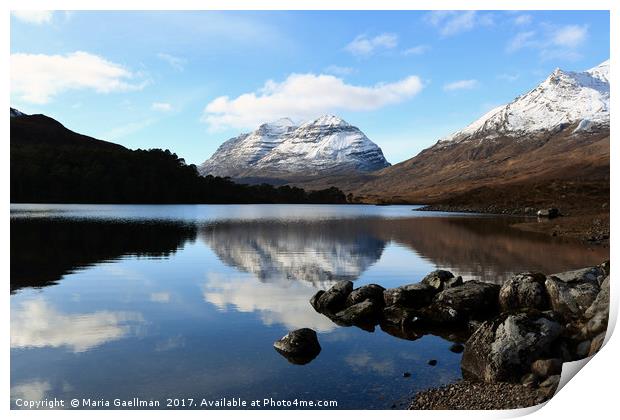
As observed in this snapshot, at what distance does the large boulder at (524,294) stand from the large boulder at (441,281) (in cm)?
261

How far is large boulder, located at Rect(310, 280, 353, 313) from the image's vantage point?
23656 mm

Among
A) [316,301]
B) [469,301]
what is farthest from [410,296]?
[316,301]

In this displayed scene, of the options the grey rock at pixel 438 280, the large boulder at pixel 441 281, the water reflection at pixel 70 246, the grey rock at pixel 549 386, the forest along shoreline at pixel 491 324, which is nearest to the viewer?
the grey rock at pixel 549 386

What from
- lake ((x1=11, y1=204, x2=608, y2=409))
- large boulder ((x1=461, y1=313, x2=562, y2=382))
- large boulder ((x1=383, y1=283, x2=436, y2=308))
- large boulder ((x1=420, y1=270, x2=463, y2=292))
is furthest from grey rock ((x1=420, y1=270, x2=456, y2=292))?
large boulder ((x1=461, y1=313, x2=562, y2=382))

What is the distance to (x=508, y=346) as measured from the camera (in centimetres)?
1506

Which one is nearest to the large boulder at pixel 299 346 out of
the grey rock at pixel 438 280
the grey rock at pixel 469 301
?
the grey rock at pixel 469 301

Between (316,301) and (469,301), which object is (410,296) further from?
(316,301)

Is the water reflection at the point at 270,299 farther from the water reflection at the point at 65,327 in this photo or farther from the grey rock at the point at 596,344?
the grey rock at the point at 596,344

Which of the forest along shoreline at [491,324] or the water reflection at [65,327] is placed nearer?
the forest along shoreline at [491,324]

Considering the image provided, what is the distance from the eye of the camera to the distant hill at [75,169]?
3123 inches

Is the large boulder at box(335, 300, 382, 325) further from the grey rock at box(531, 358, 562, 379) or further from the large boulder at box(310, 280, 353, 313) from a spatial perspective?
the grey rock at box(531, 358, 562, 379)

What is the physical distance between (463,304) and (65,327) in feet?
57.4

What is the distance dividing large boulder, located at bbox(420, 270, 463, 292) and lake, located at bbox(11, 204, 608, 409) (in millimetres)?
4923
